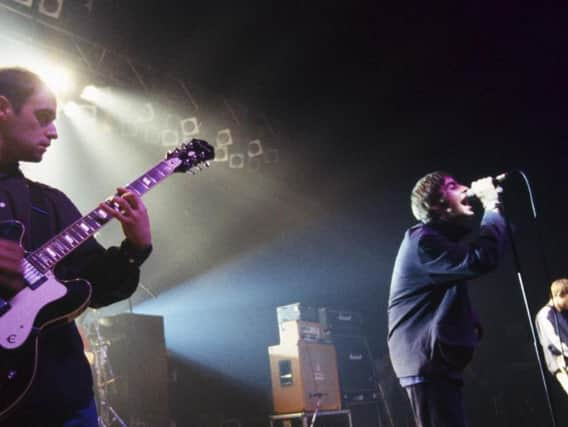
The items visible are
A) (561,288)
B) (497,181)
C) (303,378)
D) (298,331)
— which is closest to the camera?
(497,181)

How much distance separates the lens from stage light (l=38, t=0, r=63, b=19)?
621cm

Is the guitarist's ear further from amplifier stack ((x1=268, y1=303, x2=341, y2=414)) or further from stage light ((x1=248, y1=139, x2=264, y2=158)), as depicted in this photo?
stage light ((x1=248, y1=139, x2=264, y2=158))

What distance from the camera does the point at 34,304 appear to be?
58.6 inches

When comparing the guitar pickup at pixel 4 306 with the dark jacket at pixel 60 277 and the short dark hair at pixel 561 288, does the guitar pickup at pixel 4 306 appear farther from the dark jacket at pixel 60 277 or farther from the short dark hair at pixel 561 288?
the short dark hair at pixel 561 288

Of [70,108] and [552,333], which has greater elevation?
[70,108]

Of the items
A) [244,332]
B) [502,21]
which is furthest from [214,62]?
[244,332]

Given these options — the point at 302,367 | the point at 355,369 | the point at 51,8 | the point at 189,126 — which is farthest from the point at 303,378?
the point at 51,8

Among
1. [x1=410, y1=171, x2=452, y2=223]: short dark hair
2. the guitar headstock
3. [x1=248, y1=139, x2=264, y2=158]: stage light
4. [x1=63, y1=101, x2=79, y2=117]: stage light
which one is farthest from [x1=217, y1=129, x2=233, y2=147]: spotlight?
the guitar headstock

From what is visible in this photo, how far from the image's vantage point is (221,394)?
899 centimetres

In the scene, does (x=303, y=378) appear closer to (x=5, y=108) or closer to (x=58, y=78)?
(x=58, y=78)

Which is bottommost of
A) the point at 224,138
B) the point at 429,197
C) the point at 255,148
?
the point at 429,197

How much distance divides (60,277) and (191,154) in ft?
3.33

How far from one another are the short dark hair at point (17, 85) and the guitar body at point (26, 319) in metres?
0.45

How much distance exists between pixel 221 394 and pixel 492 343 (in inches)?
170
